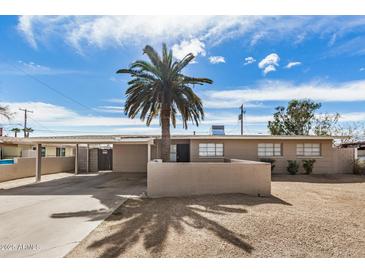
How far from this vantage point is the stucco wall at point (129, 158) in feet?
57.2

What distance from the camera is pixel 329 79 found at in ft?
45.6

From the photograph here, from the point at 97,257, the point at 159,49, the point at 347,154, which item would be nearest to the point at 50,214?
the point at 97,257

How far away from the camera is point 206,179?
8.55 meters

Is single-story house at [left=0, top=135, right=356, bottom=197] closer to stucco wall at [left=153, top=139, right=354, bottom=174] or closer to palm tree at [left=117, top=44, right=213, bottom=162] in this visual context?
stucco wall at [left=153, top=139, right=354, bottom=174]

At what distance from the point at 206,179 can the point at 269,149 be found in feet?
29.9

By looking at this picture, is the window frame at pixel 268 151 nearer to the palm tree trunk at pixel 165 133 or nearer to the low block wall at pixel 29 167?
the palm tree trunk at pixel 165 133

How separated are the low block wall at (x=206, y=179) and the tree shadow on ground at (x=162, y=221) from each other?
1.72 feet

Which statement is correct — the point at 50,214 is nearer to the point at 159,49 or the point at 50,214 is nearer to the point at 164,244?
the point at 164,244

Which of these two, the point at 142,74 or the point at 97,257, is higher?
the point at 142,74

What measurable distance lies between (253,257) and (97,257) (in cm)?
265

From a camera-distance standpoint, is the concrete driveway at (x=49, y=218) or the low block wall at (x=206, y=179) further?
the low block wall at (x=206, y=179)

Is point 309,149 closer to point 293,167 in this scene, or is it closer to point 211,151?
point 293,167

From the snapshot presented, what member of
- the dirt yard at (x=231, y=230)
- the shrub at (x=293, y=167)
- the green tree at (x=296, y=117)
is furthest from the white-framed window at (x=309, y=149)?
the green tree at (x=296, y=117)

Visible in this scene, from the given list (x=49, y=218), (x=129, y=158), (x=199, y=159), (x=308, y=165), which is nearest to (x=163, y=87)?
(x=199, y=159)
